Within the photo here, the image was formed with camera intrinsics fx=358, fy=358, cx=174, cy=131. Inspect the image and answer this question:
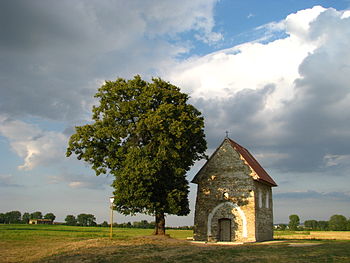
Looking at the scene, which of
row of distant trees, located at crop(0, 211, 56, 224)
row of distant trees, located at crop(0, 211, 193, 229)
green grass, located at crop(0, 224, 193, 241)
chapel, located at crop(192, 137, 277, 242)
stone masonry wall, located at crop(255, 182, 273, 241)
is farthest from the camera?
row of distant trees, located at crop(0, 211, 56, 224)

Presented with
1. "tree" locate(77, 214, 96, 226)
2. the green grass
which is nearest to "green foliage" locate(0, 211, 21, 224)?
"tree" locate(77, 214, 96, 226)

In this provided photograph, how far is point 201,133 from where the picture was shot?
3275cm

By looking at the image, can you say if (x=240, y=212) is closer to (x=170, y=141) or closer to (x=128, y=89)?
(x=170, y=141)

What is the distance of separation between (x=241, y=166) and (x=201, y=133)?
4934 mm

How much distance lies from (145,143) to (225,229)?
11.0 meters

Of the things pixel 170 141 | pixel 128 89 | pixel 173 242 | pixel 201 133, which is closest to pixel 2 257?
pixel 173 242

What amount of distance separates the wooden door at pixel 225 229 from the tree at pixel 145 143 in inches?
159

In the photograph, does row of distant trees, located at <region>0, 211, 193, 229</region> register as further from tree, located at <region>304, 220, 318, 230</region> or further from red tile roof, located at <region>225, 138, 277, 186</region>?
red tile roof, located at <region>225, 138, 277, 186</region>

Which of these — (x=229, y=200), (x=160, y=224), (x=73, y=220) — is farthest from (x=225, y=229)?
(x=73, y=220)

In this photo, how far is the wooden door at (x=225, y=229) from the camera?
1296 inches

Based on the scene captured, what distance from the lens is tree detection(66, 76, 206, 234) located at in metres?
28.7

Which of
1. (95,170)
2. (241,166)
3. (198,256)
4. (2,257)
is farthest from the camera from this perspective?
(241,166)

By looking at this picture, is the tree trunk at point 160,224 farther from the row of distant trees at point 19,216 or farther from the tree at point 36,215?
the tree at point 36,215

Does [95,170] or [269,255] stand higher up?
[95,170]
